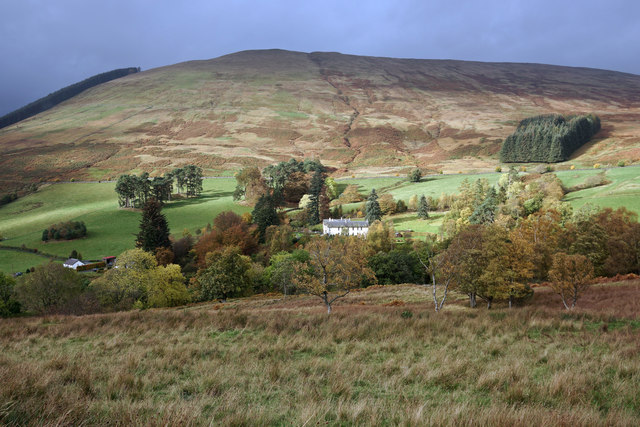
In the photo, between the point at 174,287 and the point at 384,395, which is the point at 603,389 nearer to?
the point at 384,395

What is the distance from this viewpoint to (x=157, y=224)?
6556 cm

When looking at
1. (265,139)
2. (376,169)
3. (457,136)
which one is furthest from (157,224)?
(457,136)

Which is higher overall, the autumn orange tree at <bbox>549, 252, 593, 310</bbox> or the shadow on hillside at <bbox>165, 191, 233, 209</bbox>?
the shadow on hillside at <bbox>165, 191, 233, 209</bbox>

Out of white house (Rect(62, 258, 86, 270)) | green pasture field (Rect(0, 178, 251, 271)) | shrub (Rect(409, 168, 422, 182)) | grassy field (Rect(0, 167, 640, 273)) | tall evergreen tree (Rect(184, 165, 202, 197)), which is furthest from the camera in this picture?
shrub (Rect(409, 168, 422, 182))

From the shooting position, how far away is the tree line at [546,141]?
445ft

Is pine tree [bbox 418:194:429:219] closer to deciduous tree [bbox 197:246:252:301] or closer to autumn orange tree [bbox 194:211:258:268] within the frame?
autumn orange tree [bbox 194:211:258:268]

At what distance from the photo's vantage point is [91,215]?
84062mm

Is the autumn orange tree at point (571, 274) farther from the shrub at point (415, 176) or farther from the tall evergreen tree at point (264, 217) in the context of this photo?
the shrub at point (415, 176)

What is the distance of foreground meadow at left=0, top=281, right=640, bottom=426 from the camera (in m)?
4.20

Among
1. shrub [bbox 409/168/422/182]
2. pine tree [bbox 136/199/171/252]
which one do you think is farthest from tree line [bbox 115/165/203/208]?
shrub [bbox 409/168/422/182]

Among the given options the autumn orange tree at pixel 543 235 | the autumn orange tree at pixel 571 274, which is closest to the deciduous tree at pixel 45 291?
the autumn orange tree at pixel 571 274

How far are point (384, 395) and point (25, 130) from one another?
267330 millimetres

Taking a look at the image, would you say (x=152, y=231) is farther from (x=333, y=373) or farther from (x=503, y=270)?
(x=333, y=373)

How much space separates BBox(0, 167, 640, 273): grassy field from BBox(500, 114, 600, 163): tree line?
38.0 metres
